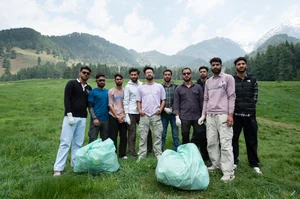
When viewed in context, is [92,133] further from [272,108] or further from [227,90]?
[272,108]

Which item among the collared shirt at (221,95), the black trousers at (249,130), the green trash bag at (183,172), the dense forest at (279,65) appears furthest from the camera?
the dense forest at (279,65)

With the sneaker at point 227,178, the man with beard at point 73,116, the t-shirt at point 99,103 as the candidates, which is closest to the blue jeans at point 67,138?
the man with beard at point 73,116

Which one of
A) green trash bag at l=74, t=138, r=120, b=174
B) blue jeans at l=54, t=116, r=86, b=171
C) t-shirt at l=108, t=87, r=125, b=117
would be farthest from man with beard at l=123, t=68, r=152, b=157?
green trash bag at l=74, t=138, r=120, b=174

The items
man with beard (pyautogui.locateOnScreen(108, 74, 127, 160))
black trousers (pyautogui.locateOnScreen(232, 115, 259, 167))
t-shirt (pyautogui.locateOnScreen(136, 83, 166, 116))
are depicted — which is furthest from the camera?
man with beard (pyautogui.locateOnScreen(108, 74, 127, 160))

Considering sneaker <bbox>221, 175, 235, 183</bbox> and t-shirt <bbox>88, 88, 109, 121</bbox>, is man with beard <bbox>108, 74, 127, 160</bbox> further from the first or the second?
sneaker <bbox>221, 175, 235, 183</bbox>

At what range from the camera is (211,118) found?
509 cm

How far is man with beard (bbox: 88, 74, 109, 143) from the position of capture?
580 centimetres

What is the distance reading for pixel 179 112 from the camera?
5.94m

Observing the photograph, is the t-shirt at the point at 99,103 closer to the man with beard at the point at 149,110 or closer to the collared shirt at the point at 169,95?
the man with beard at the point at 149,110

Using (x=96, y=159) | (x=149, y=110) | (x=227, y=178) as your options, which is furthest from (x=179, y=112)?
(x=96, y=159)

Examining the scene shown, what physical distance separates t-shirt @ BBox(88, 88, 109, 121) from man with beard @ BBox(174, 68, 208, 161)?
196 cm

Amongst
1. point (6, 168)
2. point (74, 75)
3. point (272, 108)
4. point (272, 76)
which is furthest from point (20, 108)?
point (74, 75)

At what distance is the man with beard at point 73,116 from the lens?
5.04 m

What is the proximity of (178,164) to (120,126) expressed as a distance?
2.84m
